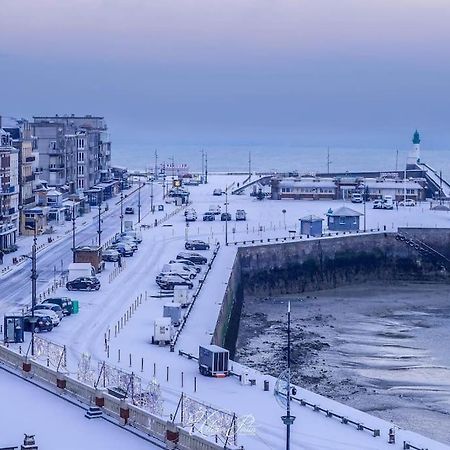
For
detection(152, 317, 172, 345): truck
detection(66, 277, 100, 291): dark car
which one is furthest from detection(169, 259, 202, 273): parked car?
detection(152, 317, 172, 345): truck

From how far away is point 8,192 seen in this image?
3435 inches

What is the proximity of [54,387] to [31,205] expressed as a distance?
64145mm

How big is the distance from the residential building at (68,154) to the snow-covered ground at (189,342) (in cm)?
2300

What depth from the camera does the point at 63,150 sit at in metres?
119

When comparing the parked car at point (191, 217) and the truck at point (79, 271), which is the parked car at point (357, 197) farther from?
the truck at point (79, 271)

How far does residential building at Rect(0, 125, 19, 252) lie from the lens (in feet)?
268

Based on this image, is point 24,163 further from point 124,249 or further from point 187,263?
point 187,263

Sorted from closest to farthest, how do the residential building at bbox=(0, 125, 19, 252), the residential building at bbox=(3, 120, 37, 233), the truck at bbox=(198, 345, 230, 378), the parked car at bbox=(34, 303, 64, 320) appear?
the truck at bbox=(198, 345, 230, 378)
the parked car at bbox=(34, 303, 64, 320)
the residential building at bbox=(0, 125, 19, 252)
the residential building at bbox=(3, 120, 37, 233)

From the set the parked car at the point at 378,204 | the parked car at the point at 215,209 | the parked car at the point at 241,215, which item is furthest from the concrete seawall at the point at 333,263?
the parked car at the point at 378,204

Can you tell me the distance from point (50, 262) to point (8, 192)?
14.3 m

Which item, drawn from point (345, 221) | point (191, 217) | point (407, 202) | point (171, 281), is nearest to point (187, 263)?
point (171, 281)

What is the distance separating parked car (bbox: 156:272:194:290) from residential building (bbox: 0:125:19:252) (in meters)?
18.6

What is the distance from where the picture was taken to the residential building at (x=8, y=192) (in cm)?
8175

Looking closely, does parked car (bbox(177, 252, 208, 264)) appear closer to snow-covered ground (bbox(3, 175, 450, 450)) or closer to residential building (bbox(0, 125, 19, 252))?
snow-covered ground (bbox(3, 175, 450, 450))
